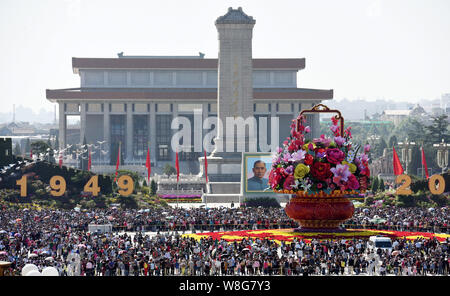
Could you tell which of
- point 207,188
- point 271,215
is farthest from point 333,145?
point 207,188

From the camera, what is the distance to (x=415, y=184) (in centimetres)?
7694

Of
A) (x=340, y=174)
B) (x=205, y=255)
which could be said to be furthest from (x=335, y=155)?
(x=205, y=255)

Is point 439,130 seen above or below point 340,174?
above

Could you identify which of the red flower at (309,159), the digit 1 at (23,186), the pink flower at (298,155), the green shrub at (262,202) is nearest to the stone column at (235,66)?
the green shrub at (262,202)

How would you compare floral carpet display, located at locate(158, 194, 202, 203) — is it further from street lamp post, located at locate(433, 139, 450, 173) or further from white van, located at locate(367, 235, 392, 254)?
white van, located at locate(367, 235, 392, 254)

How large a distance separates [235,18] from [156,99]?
47.5 m

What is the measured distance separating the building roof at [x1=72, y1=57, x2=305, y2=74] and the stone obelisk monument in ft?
170

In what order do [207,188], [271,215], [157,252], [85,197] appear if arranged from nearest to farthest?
[157,252], [271,215], [85,197], [207,188]

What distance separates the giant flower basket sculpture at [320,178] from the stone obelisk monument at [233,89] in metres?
67.4

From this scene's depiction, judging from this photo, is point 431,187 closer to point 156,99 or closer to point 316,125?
point 316,125

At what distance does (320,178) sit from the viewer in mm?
40188

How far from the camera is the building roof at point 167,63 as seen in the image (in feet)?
531
